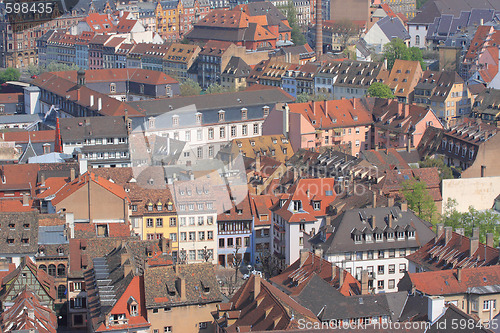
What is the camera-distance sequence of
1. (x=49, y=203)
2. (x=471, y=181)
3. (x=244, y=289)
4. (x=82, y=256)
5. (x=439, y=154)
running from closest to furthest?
(x=244, y=289) < (x=82, y=256) < (x=49, y=203) < (x=471, y=181) < (x=439, y=154)

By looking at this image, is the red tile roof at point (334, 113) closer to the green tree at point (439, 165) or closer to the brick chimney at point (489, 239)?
the green tree at point (439, 165)

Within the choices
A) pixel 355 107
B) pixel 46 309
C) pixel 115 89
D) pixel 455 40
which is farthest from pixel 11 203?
pixel 455 40

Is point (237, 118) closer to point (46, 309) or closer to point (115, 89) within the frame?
point (115, 89)

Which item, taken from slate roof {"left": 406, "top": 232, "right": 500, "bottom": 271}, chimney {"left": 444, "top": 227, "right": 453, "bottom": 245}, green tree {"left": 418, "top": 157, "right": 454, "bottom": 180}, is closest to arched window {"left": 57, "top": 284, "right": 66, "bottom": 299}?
slate roof {"left": 406, "top": 232, "right": 500, "bottom": 271}

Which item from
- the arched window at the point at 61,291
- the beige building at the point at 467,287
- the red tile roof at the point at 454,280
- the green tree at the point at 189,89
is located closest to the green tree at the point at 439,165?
the red tile roof at the point at 454,280

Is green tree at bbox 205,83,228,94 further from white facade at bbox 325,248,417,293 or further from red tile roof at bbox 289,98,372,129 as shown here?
white facade at bbox 325,248,417,293

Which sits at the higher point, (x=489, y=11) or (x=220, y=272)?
(x=489, y=11)

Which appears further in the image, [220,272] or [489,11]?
[489,11]

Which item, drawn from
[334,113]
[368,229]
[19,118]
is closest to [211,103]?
[334,113]
